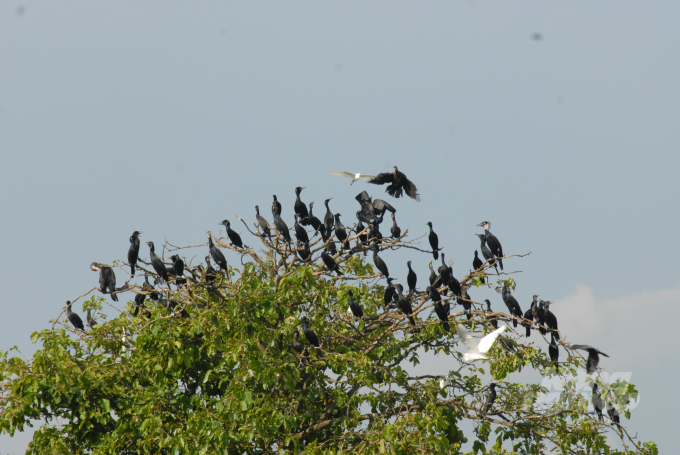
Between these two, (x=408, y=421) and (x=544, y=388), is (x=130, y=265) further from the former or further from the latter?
(x=544, y=388)

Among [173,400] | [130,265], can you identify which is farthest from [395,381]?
[130,265]

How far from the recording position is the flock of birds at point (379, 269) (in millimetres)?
7316

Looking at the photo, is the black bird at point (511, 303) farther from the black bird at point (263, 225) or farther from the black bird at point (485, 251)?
the black bird at point (263, 225)

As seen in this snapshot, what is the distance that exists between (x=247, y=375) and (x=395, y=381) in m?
1.88

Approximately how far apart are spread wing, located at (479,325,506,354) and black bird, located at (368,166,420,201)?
325 centimetres

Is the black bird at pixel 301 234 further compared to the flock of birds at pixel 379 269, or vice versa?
the black bird at pixel 301 234

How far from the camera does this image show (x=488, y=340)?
719 cm

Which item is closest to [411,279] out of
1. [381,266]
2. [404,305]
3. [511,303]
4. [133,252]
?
[381,266]

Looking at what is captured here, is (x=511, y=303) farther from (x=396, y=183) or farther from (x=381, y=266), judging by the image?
(x=396, y=183)

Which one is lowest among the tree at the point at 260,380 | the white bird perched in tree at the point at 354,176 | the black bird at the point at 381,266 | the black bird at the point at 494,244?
the tree at the point at 260,380

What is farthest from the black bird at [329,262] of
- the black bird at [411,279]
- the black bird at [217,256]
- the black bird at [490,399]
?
the black bird at [490,399]

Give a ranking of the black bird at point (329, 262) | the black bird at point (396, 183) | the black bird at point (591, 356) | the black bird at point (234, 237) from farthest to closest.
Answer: the black bird at point (396, 183)
the black bird at point (234, 237)
the black bird at point (329, 262)
the black bird at point (591, 356)

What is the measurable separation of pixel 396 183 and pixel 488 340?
356 cm

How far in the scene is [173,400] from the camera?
764 centimetres
